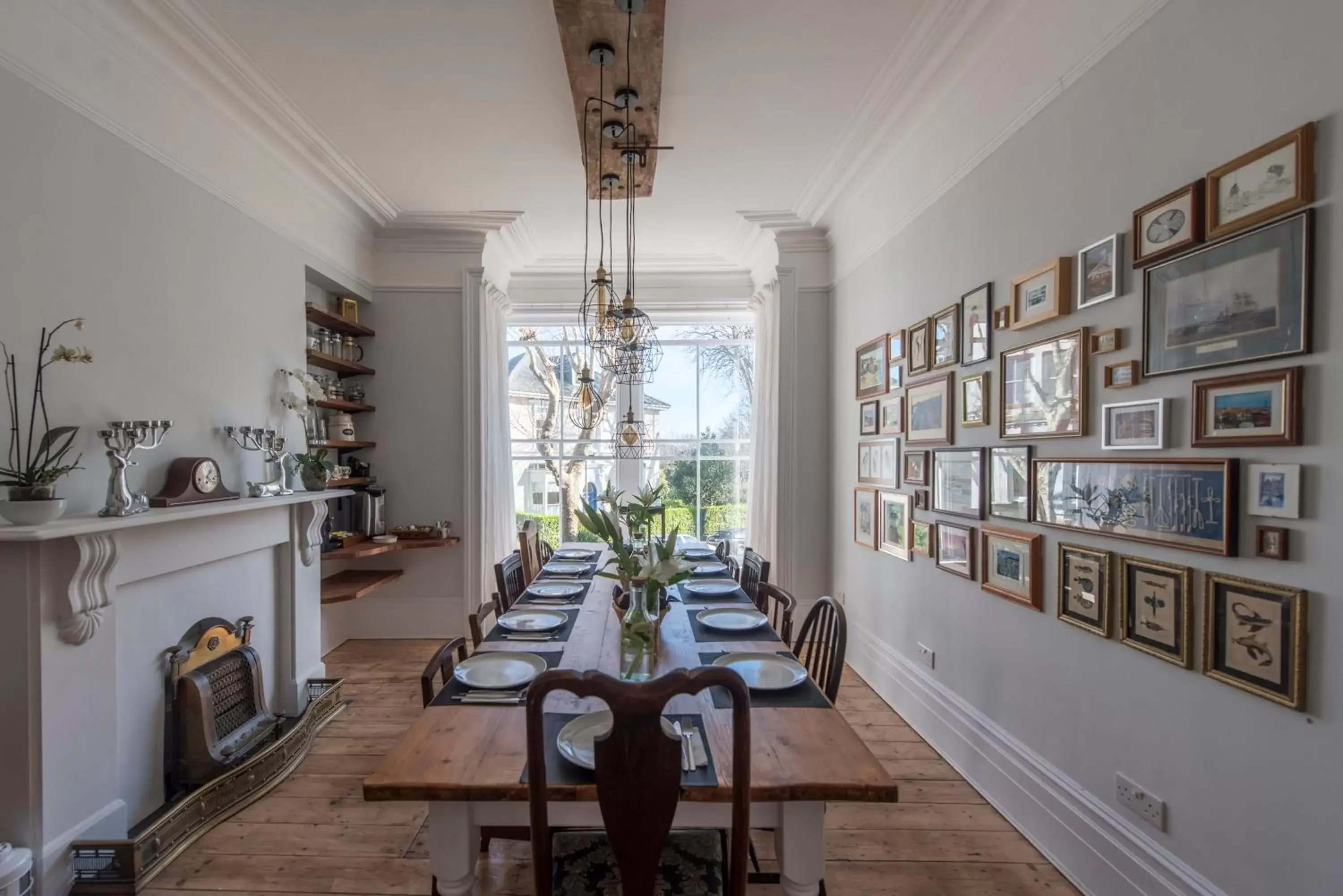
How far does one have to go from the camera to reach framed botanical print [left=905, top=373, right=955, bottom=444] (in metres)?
2.68

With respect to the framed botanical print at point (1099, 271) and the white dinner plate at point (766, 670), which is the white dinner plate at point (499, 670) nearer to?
the white dinner plate at point (766, 670)

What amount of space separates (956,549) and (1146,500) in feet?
3.30

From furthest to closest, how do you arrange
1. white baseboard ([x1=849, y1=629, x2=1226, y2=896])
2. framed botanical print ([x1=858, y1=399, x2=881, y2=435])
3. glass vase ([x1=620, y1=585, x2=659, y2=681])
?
framed botanical print ([x1=858, y1=399, x2=881, y2=435]), glass vase ([x1=620, y1=585, x2=659, y2=681]), white baseboard ([x1=849, y1=629, x2=1226, y2=896])

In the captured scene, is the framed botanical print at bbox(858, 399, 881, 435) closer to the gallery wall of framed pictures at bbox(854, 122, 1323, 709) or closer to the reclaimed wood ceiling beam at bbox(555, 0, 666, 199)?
the gallery wall of framed pictures at bbox(854, 122, 1323, 709)

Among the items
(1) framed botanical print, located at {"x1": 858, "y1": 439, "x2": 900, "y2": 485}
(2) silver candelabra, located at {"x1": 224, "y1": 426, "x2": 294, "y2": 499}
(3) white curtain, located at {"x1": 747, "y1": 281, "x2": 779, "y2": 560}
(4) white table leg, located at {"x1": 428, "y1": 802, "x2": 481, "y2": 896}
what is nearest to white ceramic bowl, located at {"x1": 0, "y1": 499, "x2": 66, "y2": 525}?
(2) silver candelabra, located at {"x1": 224, "y1": 426, "x2": 294, "y2": 499}

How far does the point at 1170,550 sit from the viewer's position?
157 centimetres

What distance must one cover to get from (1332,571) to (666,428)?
14.1ft

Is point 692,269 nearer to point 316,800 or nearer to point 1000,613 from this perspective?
point 1000,613

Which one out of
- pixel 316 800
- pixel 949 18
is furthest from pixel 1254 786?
pixel 316 800

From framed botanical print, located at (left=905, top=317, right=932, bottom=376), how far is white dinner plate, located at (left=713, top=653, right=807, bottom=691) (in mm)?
1704

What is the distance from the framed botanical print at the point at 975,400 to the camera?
94.4 inches

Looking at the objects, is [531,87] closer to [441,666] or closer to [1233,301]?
[441,666]

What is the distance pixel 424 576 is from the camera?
4.38 metres

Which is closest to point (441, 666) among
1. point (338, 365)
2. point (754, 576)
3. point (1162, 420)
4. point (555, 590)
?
point (555, 590)
